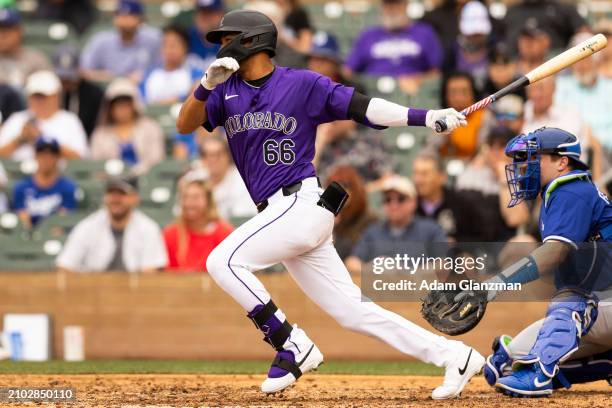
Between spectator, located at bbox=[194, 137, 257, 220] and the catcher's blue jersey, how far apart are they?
4718 mm

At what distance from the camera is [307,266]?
671 cm

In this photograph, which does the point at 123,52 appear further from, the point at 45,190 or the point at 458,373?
the point at 458,373

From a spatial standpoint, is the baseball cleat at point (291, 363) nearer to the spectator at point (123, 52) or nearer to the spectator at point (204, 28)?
the spectator at point (204, 28)

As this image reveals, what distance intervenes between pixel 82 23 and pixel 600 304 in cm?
924

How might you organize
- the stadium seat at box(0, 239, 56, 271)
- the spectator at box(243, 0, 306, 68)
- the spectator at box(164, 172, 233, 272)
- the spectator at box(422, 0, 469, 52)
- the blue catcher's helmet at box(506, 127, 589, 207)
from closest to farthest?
the blue catcher's helmet at box(506, 127, 589, 207)
the spectator at box(164, 172, 233, 272)
the stadium seat at box(0, 239, 56, 271)
the spectator at box(243, 0, 306, 68)
the spectator at box(422, 0, 469, 52)

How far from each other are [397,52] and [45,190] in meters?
3.82

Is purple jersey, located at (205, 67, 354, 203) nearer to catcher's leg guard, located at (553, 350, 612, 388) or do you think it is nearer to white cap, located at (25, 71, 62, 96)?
catcher's leg guard, located at (553, 350, 612, 388)

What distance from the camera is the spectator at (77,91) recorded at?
13086 millimetres

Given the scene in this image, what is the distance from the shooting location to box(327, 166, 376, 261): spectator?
10.3 m

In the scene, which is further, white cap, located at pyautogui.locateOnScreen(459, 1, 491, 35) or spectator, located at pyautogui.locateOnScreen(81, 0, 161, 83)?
spectator, located at pyautogui.locateOnScreen(81, 0, 161, 83)

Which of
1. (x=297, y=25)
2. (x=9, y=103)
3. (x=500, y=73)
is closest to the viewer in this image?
(x=500, y=73)

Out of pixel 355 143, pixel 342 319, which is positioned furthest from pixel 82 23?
pixel 342 319

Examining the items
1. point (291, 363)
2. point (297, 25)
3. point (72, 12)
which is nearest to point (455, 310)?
point (291, 363)

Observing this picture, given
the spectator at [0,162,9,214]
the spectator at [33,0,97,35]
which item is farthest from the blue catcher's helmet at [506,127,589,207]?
the spectator at [33,0,97,35]
